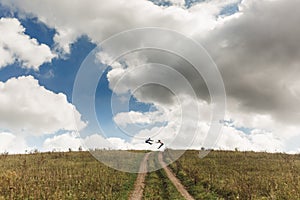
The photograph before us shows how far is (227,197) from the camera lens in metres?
19.9

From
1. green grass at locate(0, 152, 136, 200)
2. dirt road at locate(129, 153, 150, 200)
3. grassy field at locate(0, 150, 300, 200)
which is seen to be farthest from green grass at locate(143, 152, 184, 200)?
green grass at locate(0, 152, 136, 200)

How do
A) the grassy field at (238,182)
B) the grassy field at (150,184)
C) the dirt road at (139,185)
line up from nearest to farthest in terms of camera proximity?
1. the grassy field at (150,184)
2. the grassy field at (238,182)
3. the dirt road at (139,185)

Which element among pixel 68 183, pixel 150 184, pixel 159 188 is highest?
pixel 150 184

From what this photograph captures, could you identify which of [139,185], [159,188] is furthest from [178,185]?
[139,185]

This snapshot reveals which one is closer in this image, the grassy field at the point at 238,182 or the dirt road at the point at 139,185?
the grassy field at the point at 238,182

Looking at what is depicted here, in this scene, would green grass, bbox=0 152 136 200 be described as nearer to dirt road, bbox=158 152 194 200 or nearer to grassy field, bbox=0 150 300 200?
grassy field, bbox=0 150 300 200

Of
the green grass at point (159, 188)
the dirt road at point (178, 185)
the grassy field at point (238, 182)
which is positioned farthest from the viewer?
the dirt road at point (178, 185)

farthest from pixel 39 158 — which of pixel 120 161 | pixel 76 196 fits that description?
pixel 76 196

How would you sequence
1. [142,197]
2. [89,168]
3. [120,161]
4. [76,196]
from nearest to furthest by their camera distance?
[76,196] < [142,197] < [89,168] < [120,161]

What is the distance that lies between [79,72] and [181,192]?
11.1 metres

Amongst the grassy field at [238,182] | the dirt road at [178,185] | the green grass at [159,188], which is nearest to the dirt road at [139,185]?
the green grass at [159,188]

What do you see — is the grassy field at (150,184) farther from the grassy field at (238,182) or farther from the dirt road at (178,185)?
the dirt road at (178,185)

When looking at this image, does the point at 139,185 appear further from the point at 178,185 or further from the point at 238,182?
the point at 238,182

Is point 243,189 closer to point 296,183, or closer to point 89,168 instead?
point 296,183
